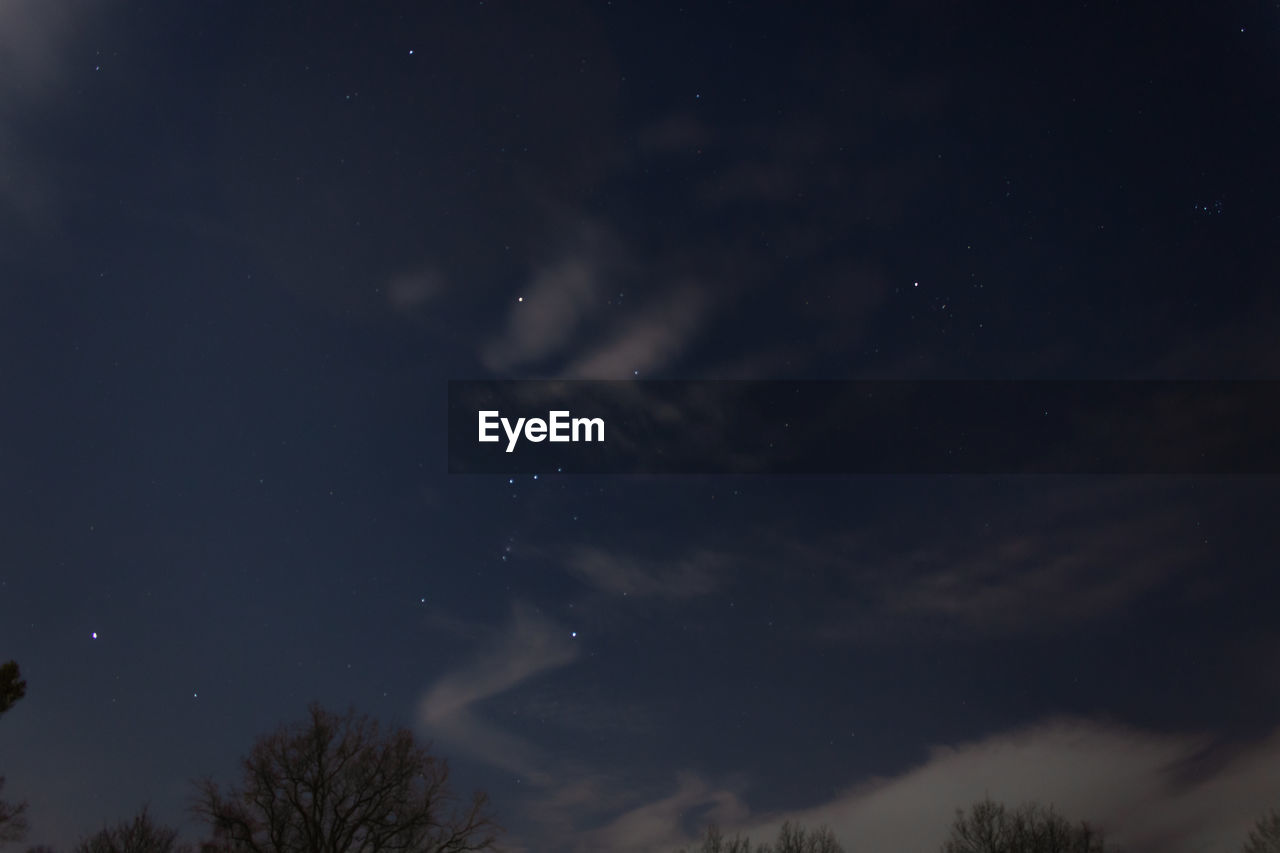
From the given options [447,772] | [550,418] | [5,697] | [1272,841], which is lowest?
[1272,841]

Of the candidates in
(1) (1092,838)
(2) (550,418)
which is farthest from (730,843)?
(2) (550,418)

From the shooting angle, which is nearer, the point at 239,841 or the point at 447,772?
the point at 239,841

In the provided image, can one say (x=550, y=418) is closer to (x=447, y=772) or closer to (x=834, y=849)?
(x=447, y=772)

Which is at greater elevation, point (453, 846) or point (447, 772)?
point (447, 772)

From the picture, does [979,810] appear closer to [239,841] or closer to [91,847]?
[239,841]

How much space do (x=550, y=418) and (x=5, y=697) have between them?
120ft

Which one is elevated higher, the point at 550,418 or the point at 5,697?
the point at 550,418

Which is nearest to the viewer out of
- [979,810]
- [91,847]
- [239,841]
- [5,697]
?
[239,841]

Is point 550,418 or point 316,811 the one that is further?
point 316,811

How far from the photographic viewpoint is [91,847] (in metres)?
59.0

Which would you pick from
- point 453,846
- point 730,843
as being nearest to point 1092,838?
point 730,843

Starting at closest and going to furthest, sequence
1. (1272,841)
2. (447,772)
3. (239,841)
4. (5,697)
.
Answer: (239,841), (447,772), (5,697), (1272,841)

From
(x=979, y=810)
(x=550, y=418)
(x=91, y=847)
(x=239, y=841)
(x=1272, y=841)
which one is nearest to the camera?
(x=550, y=418)

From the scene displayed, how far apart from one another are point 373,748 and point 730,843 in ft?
168
